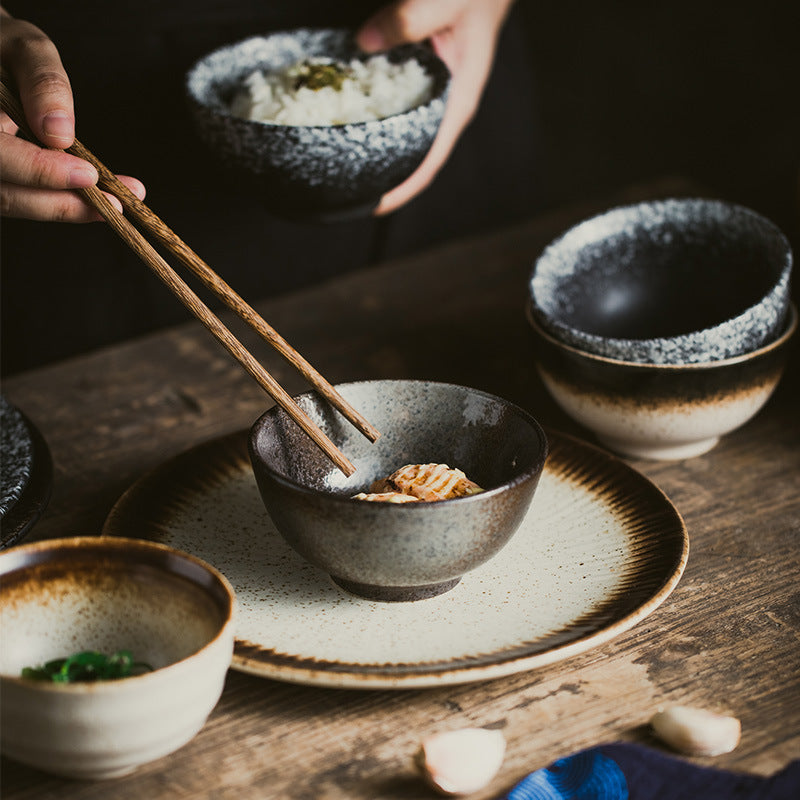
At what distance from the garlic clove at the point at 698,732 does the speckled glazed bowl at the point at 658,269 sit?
19.0 inches

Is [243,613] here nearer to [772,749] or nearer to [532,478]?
[532,478]

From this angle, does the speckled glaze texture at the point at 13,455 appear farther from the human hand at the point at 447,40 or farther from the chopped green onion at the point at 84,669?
the human hand at the point at 447,40

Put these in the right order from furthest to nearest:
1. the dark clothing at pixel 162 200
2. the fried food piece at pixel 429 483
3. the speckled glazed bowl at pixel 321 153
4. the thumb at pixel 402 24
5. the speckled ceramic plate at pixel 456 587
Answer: the dark clothing at pixel 162 200 < the thumb at pixel 402 24 < the speckled glazed bowl at pixel 321 153 < the fried food piece at pixel 429 483 < the speckled ceramic plate at pixel 456 587

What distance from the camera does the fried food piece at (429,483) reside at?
87 centimetres

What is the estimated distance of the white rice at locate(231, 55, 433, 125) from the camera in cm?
121

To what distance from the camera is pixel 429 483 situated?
88 centimetres

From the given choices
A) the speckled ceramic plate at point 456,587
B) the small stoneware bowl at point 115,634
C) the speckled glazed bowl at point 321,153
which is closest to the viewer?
the small stoneware bowl at point 115,634

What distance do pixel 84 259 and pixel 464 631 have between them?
3.43 ft

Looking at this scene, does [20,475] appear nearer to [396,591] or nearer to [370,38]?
[396,591]

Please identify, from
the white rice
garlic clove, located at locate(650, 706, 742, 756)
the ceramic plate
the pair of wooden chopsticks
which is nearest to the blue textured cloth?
garlic clove, located at locate(650, 706, 742, 756)

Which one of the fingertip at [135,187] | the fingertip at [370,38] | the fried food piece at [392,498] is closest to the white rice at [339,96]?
the fingertip at [370,38]

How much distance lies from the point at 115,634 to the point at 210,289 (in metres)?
0.32

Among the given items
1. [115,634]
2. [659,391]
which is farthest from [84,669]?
[659,391]

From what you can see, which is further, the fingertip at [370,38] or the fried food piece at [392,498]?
the fingertip at [370,38]
